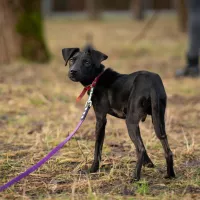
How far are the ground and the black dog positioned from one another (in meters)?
0.24

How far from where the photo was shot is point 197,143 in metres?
6.90

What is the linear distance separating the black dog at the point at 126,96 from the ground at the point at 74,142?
0.24 meters

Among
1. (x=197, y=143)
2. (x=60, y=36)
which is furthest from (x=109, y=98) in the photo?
(x=60, y=36)

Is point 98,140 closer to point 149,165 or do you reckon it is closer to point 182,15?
point 149,165

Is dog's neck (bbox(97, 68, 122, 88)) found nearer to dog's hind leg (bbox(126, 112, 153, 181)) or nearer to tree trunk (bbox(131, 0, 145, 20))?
dog's hind leg (bbox(126, 112, 153, 181))

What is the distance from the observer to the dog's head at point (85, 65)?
5.39m

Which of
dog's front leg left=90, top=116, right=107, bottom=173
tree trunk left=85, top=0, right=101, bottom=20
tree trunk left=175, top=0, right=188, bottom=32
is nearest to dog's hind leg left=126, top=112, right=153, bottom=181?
dog's front leg left=90, top=116, right=107, bottom=173

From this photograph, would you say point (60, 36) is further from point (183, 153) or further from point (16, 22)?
point (183, 153)

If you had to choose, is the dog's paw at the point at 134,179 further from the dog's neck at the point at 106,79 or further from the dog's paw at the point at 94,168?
the dog's neck at the point at 106,79

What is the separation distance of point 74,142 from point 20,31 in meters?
7.79

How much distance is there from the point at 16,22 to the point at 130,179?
9.49 m

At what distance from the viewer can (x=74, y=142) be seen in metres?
6.93

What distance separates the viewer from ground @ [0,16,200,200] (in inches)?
199

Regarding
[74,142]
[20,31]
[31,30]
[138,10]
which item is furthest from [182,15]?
[74,142]
